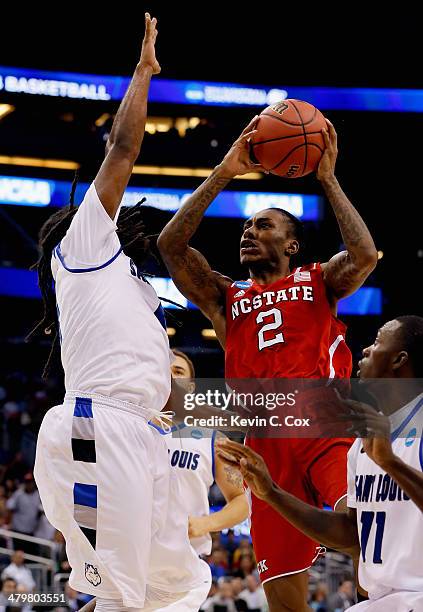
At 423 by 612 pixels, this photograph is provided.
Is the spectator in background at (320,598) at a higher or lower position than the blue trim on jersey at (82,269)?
lower

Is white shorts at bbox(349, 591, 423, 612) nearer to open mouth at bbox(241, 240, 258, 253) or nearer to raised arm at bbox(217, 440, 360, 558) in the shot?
raised arm at bbox(217, 440, 360, 558)

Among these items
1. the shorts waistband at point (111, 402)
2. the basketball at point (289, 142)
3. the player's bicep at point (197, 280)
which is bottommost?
the shorts waistband at point (111, 402)

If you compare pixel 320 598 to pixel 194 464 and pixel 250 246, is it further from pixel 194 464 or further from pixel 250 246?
pixel 250 246

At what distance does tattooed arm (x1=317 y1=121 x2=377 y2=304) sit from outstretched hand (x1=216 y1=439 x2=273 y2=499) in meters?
1.54

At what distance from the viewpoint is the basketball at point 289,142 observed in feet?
16.0

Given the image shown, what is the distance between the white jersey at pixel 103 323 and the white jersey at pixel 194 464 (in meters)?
1.48

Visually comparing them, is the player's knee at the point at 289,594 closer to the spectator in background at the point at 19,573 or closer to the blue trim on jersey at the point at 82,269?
the blue trim on jersey at the point at 82,269

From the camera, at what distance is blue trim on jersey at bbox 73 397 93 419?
384 cm

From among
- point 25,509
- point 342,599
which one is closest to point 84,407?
point 342,599

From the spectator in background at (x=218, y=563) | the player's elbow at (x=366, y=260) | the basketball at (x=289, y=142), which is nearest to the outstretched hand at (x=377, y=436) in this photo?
the player's elbow at (x=366, y=260)

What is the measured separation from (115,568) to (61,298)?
3.68ft

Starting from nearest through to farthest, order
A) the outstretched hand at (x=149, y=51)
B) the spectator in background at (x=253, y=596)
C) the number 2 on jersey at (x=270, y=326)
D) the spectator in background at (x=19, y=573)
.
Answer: the outstretched hand at (x=149, y=51) → the number 2 on jersey at (x=270, y=326) → the spectator in background at (x=253, y=596) → the spectator in background at (x=19, y=573)

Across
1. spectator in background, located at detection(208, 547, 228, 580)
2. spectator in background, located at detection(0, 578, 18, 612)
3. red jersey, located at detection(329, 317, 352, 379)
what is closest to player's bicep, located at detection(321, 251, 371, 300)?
red jersey, located at detection(329, 317, 352, 379)

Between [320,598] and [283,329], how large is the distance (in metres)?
6.52
